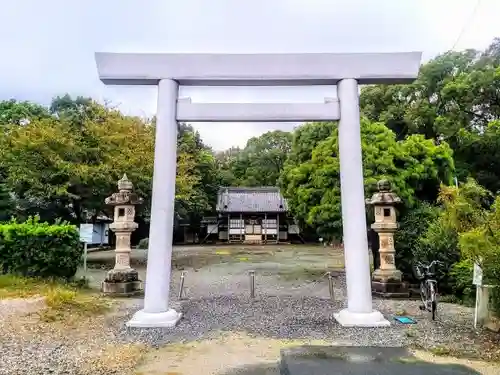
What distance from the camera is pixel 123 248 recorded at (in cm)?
955

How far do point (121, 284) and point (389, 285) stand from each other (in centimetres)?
577

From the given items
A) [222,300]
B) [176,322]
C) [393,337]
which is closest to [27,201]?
[222,300]

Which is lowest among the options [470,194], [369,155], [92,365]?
[92,365]

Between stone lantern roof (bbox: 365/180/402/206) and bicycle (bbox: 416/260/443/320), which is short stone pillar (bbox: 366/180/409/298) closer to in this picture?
stone lantern roof (bbox: 365/180/402/206)

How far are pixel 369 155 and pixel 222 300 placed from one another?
5606 mm

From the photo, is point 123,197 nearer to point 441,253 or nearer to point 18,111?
point 441,253

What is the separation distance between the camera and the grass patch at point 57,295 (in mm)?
6715

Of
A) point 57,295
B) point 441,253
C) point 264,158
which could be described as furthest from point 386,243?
point 264,158

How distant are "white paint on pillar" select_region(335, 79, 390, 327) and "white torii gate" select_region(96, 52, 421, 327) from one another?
0.01 m

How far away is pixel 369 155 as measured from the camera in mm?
11078

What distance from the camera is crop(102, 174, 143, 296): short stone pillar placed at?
901 cm

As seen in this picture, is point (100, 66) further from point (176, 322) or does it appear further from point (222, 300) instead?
point (222, 300)

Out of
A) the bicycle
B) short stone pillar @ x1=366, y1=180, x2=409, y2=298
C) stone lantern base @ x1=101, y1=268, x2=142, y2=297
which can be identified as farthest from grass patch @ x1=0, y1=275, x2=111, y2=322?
short stone pillar @ x1=366, y1=180, x2=409, y2=298

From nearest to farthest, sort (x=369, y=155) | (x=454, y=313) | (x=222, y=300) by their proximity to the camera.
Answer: (x=454, y=313), (x=222, y=300), (x=369, y=155)
